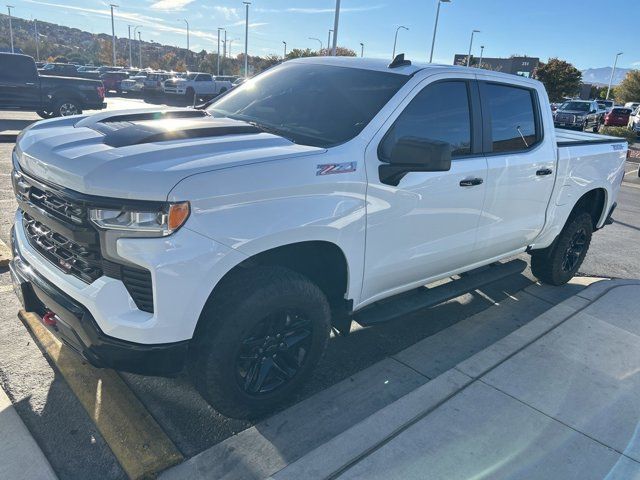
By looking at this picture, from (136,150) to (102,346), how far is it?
91 cm

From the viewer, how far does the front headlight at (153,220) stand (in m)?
2.24

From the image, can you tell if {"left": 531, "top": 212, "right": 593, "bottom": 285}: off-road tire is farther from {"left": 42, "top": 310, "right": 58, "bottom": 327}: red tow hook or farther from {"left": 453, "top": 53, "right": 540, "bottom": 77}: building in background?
{"left": 453, "top": 53, "right": 540, "bottom": 77}: building in background

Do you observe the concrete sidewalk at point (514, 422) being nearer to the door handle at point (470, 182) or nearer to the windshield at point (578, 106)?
the door handle at point (470, 182)

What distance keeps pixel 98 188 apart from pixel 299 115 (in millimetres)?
1545

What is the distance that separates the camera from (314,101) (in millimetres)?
3498

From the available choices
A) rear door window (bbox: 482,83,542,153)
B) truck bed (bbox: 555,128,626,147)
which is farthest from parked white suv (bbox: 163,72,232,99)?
rear door window (bbox: 482,83,542,153)

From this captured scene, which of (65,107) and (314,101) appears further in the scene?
(65,107)

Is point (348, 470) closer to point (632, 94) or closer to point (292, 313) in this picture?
point (292, 313)

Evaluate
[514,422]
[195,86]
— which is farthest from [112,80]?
[514,422]

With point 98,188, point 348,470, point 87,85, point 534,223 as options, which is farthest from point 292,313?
point 87,85

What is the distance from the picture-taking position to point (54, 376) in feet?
10.5

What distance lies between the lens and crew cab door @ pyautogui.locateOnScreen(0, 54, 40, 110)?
13.9 metres

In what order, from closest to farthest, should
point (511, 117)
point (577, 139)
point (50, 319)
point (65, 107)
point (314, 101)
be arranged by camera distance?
1. point (50, 319)
2. point (314, 101)
3. point (511, 117)
4. point (577, 139)
5. point (65, 107)

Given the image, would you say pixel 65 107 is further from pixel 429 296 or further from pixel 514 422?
pixel 514 422
